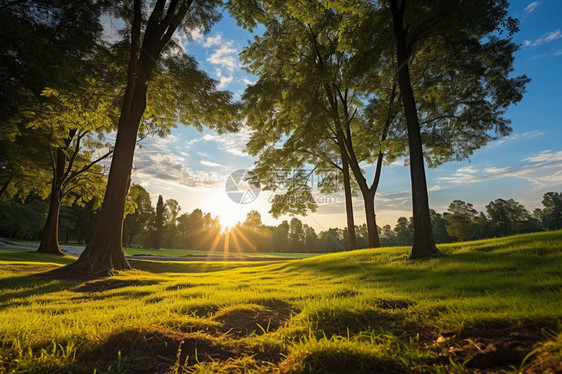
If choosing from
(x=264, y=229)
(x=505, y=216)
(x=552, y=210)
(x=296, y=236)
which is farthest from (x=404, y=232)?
(x=552, y=210)

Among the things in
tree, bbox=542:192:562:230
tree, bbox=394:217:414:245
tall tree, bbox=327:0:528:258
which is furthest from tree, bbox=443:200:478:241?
tall tree, bbox=327:0:528:258

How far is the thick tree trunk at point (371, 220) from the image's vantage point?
16.7 meters

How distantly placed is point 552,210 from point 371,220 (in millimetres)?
119410

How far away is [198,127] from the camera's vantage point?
1764cm

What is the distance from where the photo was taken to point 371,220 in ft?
55.5

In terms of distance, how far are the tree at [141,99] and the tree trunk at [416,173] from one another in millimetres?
8729

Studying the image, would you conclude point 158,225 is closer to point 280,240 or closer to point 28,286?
point 280,240

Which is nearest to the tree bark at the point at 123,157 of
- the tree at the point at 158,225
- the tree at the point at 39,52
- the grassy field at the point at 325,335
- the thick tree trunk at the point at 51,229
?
the tree at the point at 39,52

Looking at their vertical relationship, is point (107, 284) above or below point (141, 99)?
below

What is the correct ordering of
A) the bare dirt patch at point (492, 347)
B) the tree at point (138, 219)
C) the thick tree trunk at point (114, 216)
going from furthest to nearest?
the tree at point (138, 219) → the thick tree trunk at point (114, 216) → the bare dirt patch at point (492, 347)

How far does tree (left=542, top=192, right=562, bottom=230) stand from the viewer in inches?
3597

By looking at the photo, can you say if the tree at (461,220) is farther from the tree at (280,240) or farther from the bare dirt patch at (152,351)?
the bare dirt patch at (152,351)

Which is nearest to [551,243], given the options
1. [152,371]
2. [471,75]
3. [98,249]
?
[152,371]

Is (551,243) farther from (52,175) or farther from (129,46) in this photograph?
(52,175)
